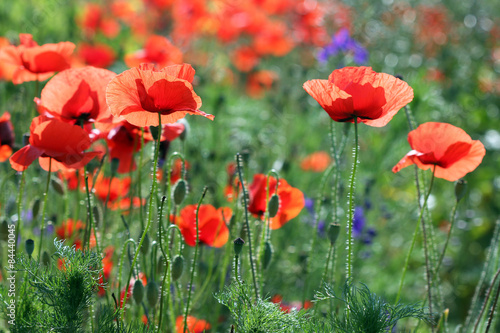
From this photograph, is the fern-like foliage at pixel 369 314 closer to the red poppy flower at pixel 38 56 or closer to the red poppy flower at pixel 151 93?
the red poppy flower at pixel 151 93

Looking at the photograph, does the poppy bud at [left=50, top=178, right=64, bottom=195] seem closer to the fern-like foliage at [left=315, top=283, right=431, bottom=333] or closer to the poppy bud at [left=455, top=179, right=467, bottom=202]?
the fern-like foliage at [left=315, top=283, right=431, bottom=333]

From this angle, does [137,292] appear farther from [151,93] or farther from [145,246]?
[151,93]

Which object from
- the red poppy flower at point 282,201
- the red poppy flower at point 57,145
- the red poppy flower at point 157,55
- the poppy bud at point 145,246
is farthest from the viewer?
the red poppy flower at point 157,55

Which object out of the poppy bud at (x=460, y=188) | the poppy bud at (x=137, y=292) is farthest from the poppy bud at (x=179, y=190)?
the poppy bud at (x=460, y=188)

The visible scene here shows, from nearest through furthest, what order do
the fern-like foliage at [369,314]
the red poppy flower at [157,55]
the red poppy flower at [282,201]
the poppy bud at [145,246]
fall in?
the fern-like foliage at [369,314], the poppy bud at [145,246], the red poppy flower at [282,201], the red poppy flower at [157,55]

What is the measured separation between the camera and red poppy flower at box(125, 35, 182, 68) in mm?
2474

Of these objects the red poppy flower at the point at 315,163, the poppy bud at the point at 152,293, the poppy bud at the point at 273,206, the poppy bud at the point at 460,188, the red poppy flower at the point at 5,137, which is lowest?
the poppy bud at the point at 152,293

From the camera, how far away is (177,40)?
409 cm

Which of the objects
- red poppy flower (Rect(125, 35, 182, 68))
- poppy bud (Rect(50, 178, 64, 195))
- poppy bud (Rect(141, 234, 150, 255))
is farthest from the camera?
red poppy flower (Rect(125, 35, 182, 68))

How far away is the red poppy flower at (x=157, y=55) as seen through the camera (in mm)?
2474

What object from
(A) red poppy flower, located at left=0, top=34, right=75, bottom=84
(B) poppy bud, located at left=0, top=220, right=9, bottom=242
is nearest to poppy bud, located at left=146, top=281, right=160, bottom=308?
(B) poppy bud, located at left=0, top=220, right=9, bottom=242

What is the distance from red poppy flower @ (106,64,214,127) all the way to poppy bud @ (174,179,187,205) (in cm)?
22

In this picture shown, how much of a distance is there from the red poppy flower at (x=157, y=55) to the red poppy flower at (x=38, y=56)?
33.7 inches

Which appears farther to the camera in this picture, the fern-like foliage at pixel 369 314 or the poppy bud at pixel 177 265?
the poppy bud at pixel 177 265
